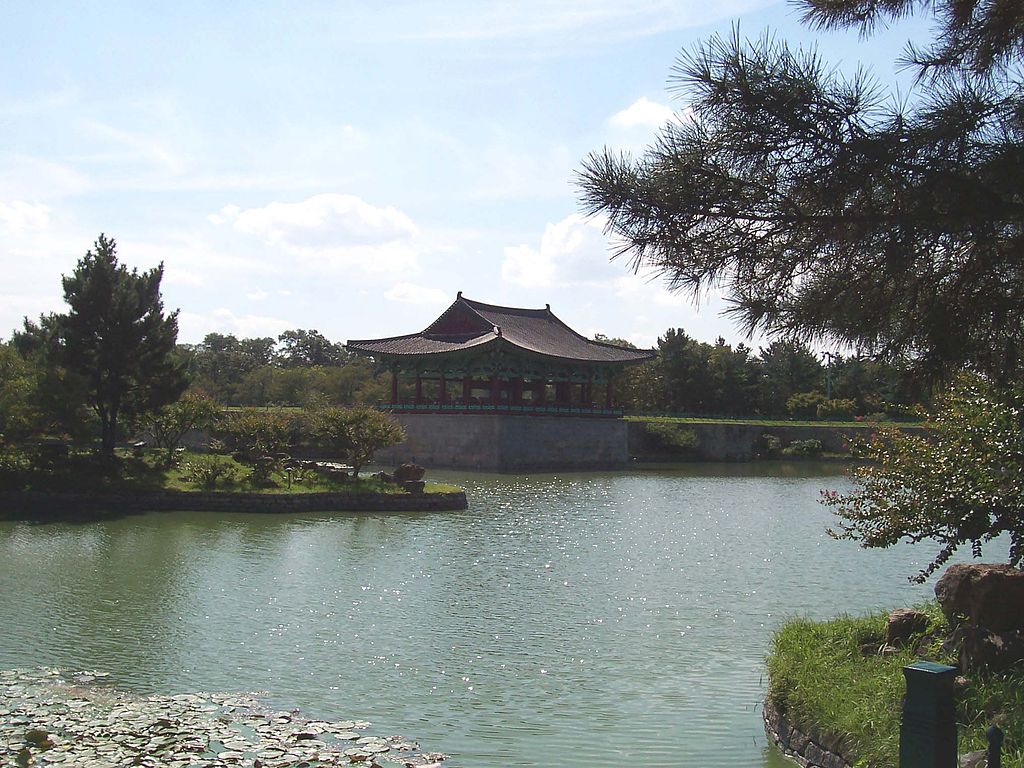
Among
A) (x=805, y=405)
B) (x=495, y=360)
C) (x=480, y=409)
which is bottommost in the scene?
(x=480, y=409)

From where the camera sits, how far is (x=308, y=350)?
64.9 m

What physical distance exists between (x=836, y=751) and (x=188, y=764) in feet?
11.8

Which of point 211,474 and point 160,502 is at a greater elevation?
point 211,474

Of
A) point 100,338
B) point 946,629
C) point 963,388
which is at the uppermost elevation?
point 100,338

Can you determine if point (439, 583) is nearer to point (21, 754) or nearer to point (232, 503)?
point (21, 754)

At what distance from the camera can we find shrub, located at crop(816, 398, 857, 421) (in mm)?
47688

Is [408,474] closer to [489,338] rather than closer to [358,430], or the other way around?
[358,430]

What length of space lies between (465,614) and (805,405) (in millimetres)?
43577

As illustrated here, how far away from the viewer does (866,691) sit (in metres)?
5.48

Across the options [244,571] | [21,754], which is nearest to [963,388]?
[21,754]

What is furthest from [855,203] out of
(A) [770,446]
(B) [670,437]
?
(A) [770,446]

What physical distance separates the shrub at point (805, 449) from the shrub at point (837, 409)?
647 cm

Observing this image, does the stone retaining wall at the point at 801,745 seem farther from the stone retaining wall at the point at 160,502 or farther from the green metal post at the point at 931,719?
the stone retaining wall at the point at 160,502

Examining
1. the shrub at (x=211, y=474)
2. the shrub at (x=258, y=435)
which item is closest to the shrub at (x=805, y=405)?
the shrub at (x=258, y=435)
